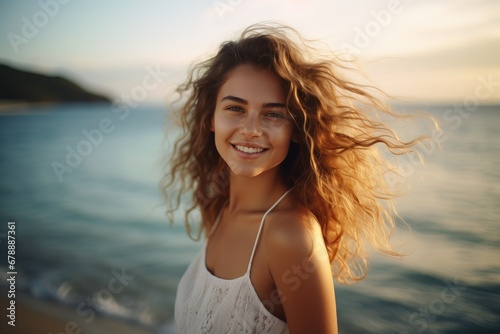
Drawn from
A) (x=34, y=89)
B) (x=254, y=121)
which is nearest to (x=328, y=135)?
(x=254, y=121)

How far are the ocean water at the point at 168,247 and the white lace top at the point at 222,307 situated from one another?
118cm

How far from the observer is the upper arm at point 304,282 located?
158cm

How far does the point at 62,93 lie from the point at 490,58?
19.6 metres

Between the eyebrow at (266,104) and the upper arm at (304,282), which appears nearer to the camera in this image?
the upper arm at (304,282)

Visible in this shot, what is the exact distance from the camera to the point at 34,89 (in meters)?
17.1

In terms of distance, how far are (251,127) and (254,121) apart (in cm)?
3

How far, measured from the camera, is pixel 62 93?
21047 millimetres

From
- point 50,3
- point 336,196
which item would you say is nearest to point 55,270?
point 50,3

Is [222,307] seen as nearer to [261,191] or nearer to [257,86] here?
[261,191]

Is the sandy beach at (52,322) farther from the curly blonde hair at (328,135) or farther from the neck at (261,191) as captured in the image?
the curly blonde hair at (328,135)

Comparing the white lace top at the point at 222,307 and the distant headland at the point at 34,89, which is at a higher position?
the distant headland at the point at 34,89

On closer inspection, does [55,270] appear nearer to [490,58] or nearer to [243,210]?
[243,210]

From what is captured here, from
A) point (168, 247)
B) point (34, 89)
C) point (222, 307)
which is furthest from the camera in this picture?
point (34, 89)

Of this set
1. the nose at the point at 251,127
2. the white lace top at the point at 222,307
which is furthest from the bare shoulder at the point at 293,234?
the nose at the point at 251,127
